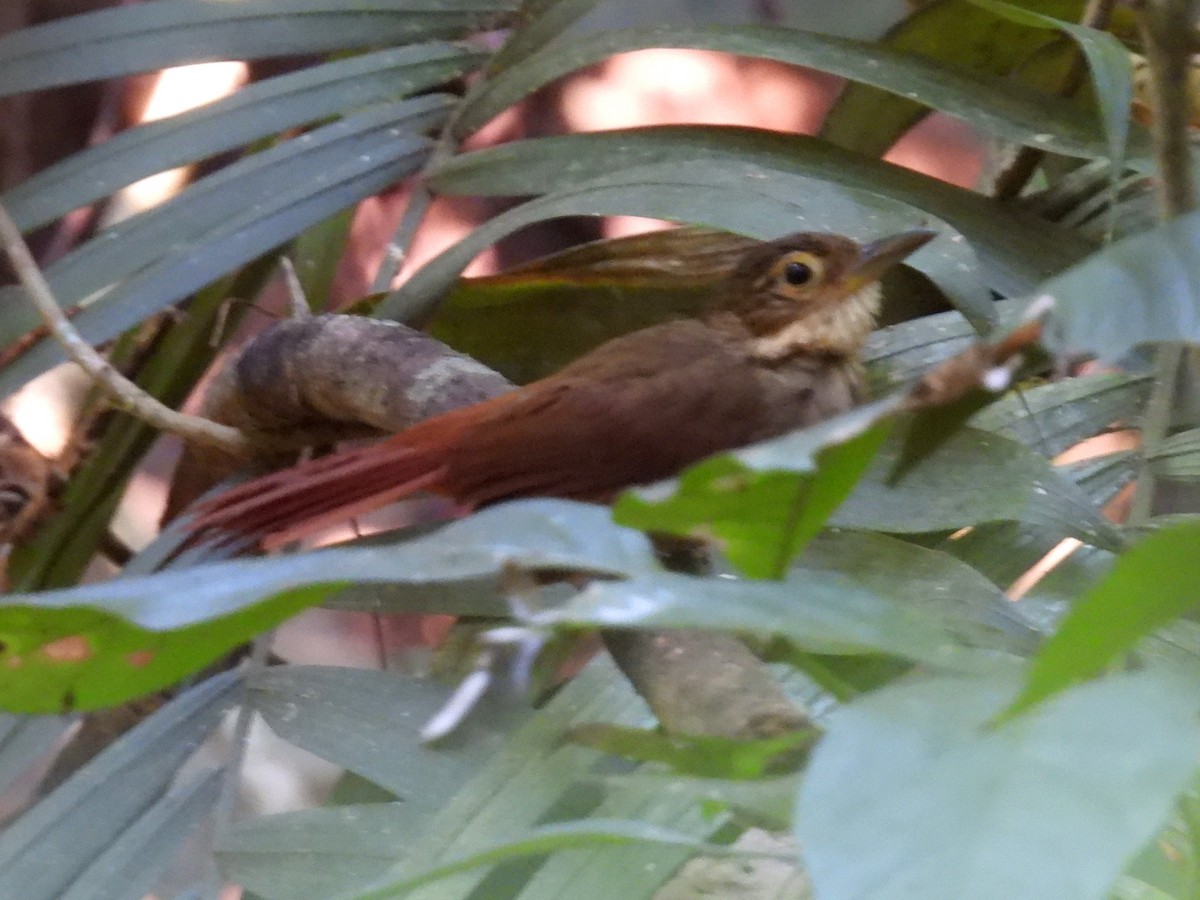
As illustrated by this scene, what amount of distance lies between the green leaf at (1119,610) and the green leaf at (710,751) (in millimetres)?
103

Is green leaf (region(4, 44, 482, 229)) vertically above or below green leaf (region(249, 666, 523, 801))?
above

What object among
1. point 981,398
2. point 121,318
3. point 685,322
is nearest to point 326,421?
point 121,318

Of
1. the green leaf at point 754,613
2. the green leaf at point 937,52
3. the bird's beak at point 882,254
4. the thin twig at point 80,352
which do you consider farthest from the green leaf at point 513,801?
the green leaf at point 937,52

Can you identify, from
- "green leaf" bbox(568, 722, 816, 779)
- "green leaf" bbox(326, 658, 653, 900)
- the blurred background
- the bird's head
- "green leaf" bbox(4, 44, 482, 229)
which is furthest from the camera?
the blurred background

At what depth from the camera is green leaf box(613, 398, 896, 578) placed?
0.27m

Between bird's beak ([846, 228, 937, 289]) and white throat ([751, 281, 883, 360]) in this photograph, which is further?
white throat ([751, 281, 883, 360])

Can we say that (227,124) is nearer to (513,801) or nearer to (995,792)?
(513,801)

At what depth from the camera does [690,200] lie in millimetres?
814

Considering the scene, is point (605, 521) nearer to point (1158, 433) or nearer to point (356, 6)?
point (1158, 433)

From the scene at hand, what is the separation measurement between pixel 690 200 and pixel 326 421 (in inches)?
17.1

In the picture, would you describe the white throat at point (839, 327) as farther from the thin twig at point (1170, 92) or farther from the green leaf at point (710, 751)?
the green leaf at point (710, 751)

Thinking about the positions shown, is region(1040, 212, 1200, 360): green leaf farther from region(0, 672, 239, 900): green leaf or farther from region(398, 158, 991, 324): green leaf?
region(0, 672, 239, 900): green leaf

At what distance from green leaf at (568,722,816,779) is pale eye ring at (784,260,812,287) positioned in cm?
64

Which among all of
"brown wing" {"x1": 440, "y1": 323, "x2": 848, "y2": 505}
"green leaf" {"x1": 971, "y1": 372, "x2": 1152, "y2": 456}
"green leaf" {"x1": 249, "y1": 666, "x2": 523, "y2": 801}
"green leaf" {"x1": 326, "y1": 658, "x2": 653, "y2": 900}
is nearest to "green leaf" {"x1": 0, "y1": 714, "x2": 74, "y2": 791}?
"green leaf" {"x1": 249, "y1": 666, "x2": 523, "y2": 801}
